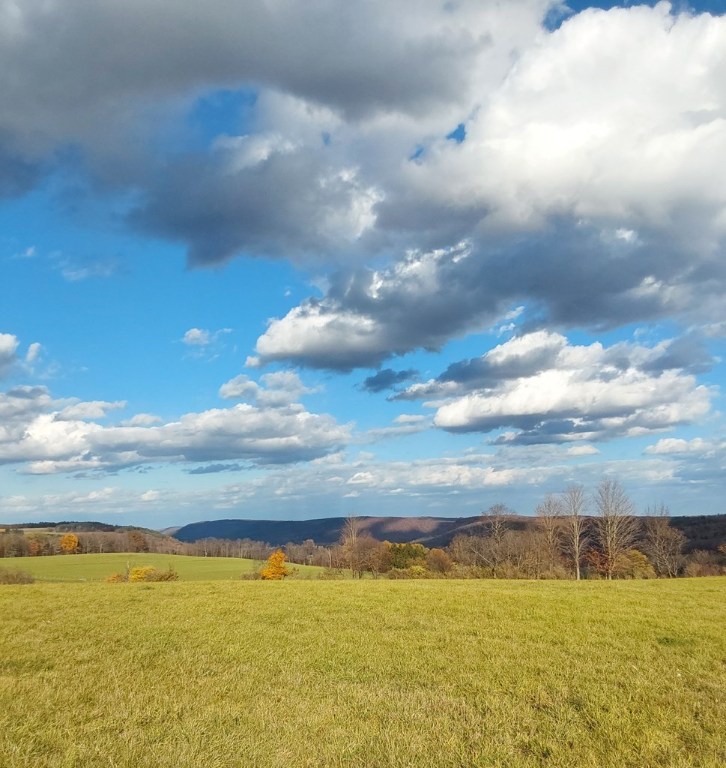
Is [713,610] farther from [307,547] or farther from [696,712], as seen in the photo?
[307,547]

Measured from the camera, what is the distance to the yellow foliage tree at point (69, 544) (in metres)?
125

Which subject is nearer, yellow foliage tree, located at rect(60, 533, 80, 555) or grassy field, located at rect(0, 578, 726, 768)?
grassy field, located at rect(0, 578, 726, 768)

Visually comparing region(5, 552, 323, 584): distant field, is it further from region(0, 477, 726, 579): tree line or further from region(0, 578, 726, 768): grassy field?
region(0, 578, 726, 768): grassy field

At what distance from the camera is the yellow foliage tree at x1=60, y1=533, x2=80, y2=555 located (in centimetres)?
12464

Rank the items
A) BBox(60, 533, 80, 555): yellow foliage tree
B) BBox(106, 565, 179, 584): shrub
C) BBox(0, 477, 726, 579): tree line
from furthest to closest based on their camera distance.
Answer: BBox(60, 533, 80, 555): yellow foliage tree → BBox(0, 477, 726, 579): tree line → BBox(106, 565, 179, 584): shrub

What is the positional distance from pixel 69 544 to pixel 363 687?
13544cm

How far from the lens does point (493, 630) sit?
598 inches

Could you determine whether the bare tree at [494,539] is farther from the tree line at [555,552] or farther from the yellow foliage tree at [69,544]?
the yellow foliage tree at [69,544]

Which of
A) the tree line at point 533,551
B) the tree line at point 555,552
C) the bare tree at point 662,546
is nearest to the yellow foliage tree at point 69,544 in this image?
the tree line at point 533,551

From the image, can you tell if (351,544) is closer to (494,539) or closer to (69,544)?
(494,539)

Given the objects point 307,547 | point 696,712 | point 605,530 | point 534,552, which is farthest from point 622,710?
point 307,547

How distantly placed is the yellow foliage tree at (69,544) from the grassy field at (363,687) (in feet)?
395

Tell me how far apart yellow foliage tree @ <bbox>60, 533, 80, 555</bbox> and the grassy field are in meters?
120

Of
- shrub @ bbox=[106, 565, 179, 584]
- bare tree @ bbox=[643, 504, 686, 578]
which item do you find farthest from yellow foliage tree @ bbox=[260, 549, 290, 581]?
bare tree @ bbox=[643, 504, 686, 578]
